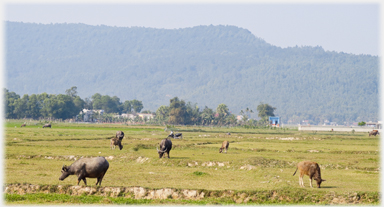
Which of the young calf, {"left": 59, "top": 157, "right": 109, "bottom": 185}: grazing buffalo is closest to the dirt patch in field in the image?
{"left": 59, "top": 157, "right": 109, "bottom": 185}: grazing buffalo

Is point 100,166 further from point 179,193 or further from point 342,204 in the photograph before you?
point 342,204

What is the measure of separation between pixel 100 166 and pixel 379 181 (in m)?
17.0

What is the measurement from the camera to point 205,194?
86.7ft

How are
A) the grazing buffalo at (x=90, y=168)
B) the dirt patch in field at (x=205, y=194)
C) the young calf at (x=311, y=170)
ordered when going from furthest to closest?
the young calf at (x=311, y=170) → the grazing buffalo at (x=90, y=168) → the dirt patch in field at (x=205, y=194)

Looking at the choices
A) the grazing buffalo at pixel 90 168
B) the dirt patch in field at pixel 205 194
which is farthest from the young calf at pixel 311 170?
the grazing buffalo at pixel 90 168

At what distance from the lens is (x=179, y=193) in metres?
26.4

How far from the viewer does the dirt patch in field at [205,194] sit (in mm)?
25484

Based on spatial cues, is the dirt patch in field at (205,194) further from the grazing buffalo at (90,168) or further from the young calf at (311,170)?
the young calf at (311,170)

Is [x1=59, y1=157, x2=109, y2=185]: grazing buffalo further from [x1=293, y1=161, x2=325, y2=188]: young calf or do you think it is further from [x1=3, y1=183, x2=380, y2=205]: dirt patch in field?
[x1=293, y1=161, x2=325, y2=188]: young calf

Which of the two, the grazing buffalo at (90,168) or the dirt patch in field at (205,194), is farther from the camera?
the grazing buffalo at (90,168)

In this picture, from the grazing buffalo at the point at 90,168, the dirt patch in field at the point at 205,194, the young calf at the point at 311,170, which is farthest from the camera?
the young calf at the point at 311,170

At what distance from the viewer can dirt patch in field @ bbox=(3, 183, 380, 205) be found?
25.5 meters

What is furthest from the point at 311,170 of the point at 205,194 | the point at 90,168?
the point at 90,168

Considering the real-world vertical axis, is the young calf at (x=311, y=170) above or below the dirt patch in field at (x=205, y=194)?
above
